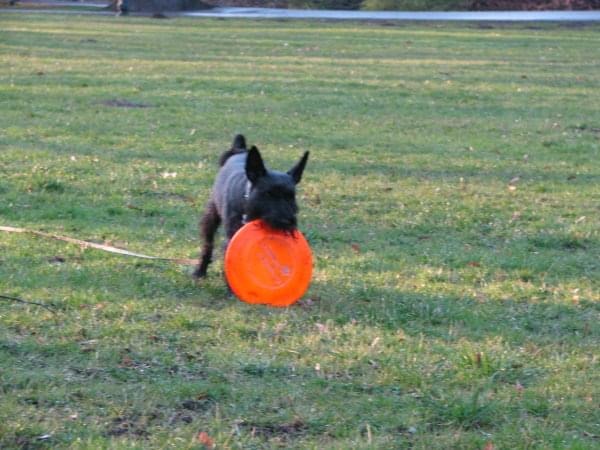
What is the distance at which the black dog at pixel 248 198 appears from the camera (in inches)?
261

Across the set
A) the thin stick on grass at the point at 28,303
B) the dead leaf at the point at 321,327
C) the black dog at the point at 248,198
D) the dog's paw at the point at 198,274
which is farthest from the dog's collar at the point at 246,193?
the thin stick on grass at the point at 28,303

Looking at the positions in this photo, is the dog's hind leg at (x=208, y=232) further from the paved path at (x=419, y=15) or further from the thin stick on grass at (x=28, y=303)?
the paved path at (x=419, y=15)

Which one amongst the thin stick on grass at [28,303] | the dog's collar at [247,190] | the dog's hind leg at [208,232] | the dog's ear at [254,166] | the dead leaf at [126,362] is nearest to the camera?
the dead leaf at [126,362]

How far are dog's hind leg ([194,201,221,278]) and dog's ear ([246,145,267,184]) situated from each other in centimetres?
108

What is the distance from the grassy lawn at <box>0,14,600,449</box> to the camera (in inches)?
196

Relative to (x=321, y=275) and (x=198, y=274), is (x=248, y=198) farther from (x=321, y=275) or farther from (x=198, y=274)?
(x=321, y=275)

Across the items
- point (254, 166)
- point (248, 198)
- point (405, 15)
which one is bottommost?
point (248, 198)

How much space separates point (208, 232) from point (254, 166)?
133cm

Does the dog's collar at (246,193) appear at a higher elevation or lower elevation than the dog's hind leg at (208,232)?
higher

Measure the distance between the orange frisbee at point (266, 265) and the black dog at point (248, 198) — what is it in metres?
0.10

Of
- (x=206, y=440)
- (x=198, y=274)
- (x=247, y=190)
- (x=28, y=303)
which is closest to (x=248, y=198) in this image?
(x=247, y=190)

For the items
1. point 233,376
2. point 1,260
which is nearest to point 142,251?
point 1,260

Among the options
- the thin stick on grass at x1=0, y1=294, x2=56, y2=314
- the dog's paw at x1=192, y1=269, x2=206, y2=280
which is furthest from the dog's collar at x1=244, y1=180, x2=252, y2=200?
the thin stick on grass at x1=0, y1=294, x2=56, y2=314

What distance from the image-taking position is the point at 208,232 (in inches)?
306
